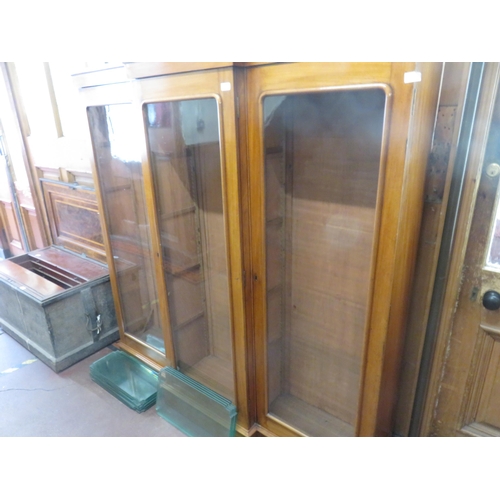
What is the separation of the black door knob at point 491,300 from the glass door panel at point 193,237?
1.00 m

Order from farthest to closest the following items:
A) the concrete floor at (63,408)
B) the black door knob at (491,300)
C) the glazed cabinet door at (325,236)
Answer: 1. the concrete floor at (63,408)
2. the black door knob at (491,300)
3. the glazed cabinet door at (325,236)

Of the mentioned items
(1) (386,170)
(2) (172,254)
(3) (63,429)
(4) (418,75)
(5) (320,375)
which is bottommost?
(3) (63,429)

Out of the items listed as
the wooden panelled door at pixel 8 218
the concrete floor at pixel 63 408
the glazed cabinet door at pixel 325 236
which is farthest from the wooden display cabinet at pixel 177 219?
the wooden panelled door at pixel 8 218

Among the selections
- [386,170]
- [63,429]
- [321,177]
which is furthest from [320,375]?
[63,429]

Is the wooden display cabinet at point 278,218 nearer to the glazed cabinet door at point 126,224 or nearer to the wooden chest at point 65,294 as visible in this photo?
the glazed cabinet door at point 126,224

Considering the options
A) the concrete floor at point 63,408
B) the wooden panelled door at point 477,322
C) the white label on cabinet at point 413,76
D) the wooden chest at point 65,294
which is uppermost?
the white label on cabinet at point 413,76

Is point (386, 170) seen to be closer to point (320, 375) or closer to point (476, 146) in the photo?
point (476, 146)

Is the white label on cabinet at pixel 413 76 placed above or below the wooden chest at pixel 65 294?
above

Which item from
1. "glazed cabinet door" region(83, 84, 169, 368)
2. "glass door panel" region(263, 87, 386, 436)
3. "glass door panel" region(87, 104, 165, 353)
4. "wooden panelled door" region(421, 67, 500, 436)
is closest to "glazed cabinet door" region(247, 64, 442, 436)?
"glass door panel" region(263, 87, 386, 436)

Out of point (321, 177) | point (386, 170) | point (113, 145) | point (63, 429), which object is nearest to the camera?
point (386, 170)

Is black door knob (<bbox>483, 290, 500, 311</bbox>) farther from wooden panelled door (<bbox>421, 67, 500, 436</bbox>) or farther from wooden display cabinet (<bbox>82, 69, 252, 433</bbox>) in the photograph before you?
wooden display cabinet (<bbox>82, 69, 252, 433</bbox>)

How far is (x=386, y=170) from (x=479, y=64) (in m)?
0.38

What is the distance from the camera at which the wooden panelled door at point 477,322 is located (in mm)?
1066
